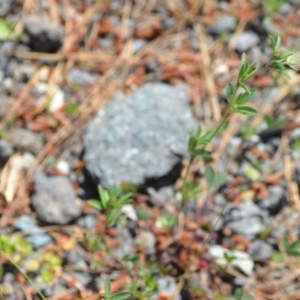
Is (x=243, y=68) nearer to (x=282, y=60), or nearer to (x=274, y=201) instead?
(x=282, y=60)

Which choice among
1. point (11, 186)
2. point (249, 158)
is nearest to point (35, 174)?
point (11, 186)

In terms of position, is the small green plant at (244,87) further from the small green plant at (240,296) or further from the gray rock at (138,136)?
the small green plant at (240,296)

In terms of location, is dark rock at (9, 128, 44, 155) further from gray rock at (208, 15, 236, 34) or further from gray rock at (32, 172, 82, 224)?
gray rock at (208, 15, 236, 34)

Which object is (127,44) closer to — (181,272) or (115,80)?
(115,80)

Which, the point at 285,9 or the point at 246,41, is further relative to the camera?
the point at 285,9

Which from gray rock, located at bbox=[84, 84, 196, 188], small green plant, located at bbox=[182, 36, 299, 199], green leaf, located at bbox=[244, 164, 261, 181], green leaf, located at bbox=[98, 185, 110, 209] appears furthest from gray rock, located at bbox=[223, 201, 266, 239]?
green leaf, located at bbox=[98, 185, 110, 209]

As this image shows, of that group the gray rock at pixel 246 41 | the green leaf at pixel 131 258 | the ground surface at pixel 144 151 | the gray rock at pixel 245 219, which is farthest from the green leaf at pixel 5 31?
the gray rock at pixel 245 219

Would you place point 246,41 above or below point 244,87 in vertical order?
below

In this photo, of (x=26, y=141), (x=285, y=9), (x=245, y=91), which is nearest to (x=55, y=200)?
(x=26, y=141)
